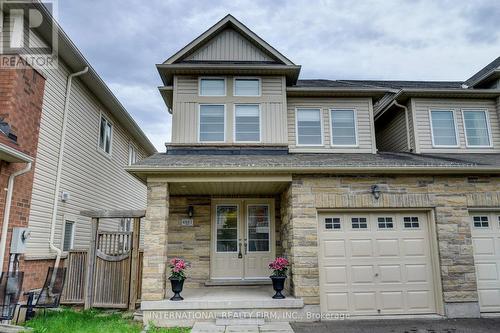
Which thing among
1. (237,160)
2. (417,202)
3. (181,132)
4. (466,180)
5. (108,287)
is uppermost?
(181,132)

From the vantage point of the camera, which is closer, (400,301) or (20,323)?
(20,323)

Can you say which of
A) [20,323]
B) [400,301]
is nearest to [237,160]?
[400,301]

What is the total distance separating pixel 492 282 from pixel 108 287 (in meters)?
8.26

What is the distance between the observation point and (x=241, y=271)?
847 centimetres

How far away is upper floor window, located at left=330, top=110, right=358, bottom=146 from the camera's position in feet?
29.7

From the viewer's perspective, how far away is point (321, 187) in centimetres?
687

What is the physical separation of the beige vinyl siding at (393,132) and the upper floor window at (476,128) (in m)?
1.66

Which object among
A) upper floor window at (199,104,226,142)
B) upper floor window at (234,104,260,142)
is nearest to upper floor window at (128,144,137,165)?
upper floor window at (199,104,226,142)

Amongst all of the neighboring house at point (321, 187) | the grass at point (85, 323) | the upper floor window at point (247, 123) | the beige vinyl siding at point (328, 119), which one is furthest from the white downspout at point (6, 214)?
the beige vinyl siding at point (328, 119)

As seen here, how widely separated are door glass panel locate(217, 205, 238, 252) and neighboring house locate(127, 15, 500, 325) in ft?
0.09

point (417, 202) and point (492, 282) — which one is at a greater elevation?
point (417, 202)

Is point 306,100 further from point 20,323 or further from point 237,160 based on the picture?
point 20,323

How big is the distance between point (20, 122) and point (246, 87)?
5.46m

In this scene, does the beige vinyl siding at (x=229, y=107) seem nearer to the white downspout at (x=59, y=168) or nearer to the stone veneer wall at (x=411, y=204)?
the stone veneer wall at (x=411, y=204)
